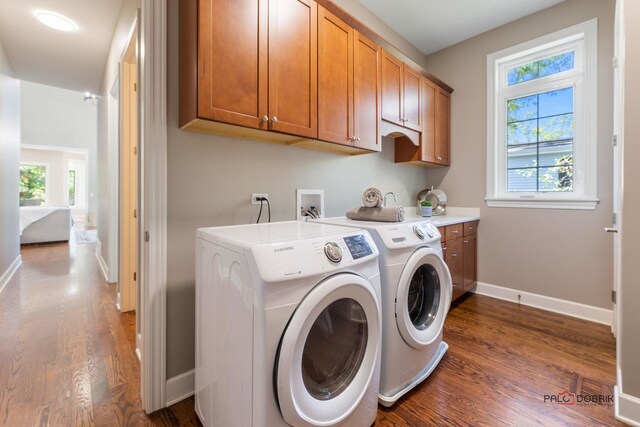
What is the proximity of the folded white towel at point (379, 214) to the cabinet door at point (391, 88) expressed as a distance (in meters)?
0.93

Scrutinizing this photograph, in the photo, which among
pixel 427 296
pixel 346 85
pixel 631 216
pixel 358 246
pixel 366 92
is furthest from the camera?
pixel 366 92

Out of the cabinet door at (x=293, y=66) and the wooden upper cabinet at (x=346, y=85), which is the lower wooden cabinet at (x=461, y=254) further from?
the cabinet door at (x=293, y=66)

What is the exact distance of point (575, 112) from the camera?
2570 mm

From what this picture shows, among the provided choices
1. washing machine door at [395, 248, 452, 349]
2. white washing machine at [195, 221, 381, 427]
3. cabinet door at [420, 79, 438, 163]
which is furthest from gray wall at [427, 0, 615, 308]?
white washing machine at [195, 221, 381, 427]

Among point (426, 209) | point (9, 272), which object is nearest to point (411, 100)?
point (426, 209)

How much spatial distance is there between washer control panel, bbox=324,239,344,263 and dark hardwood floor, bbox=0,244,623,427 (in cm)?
89

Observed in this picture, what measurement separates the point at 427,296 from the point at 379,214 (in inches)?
23.0

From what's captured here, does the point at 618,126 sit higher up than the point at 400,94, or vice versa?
the point at 400,94

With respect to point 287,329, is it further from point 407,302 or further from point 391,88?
point 391,88

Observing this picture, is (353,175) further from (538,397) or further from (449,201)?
(538,397)

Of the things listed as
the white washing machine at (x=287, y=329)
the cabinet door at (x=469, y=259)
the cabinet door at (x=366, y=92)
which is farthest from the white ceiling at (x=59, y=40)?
the cabinet door at (x=469, y=259)

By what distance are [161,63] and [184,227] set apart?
2.70 ft

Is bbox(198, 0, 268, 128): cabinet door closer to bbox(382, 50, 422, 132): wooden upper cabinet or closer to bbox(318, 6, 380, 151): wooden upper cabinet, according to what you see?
bbox(318, 6, 380, 151): wooden upper cabinet

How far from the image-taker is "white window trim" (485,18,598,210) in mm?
2445
